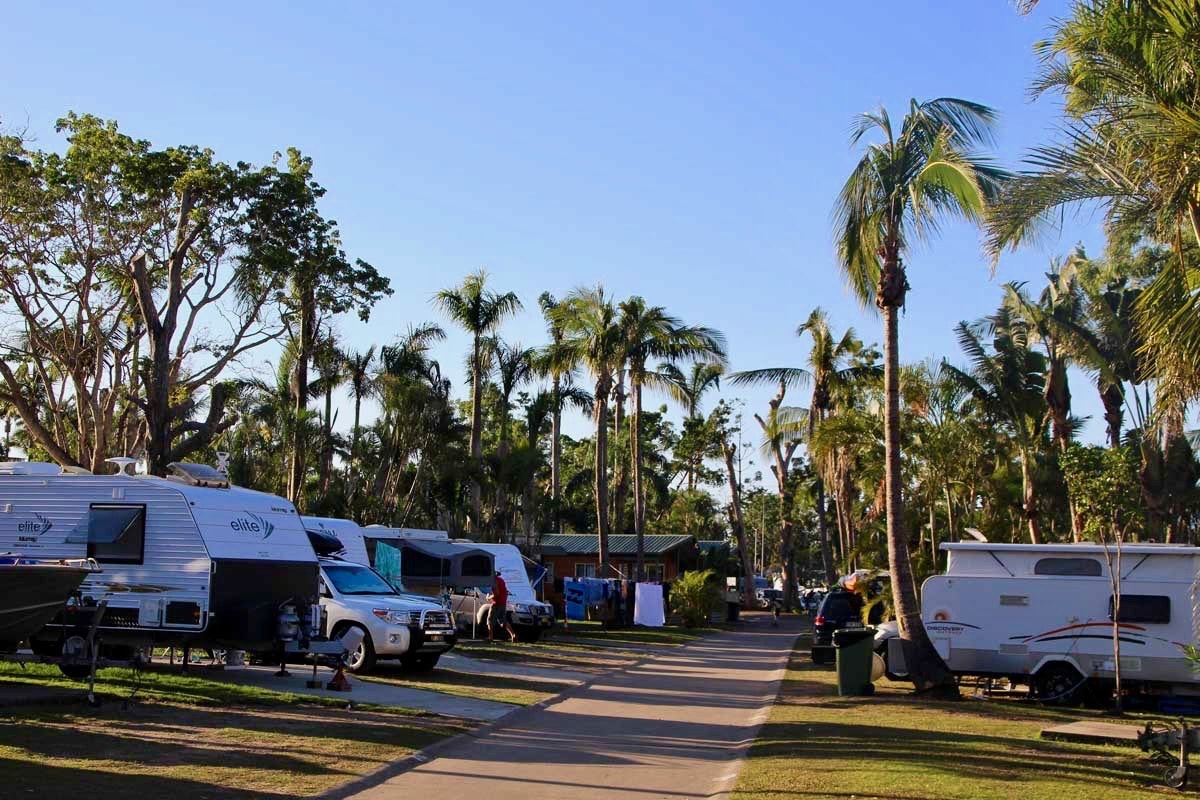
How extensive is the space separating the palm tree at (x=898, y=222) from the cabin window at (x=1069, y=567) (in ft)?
6.90

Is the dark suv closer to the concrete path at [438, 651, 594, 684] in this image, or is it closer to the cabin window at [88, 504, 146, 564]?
the concrete path at [438, 651, 594, 684]

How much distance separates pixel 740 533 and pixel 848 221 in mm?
32788

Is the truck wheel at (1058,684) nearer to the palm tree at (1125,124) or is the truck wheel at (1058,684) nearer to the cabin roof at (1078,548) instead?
the cabin roof at (1078,548)

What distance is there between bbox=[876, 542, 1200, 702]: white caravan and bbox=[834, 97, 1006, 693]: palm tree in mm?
677

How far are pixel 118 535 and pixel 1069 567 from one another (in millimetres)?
14488

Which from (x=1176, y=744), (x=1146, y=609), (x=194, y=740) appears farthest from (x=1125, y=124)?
(x=194, y=740)

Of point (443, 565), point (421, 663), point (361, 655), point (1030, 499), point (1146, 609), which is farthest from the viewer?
point (1030, 499)

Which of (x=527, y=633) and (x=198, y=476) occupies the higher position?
(x=198, y=476)

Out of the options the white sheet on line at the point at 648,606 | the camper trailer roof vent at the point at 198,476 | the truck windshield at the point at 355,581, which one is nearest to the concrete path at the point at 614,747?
the truck windshield at the point at 355,581

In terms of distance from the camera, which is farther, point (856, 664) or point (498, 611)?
point (498, 611)

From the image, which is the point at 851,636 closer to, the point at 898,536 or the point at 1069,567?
the point at 898,536

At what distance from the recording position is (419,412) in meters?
39.8

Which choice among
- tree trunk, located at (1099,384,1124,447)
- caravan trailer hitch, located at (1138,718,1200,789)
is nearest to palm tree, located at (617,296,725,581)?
tree trunk, located at (1099,384,1124,447)

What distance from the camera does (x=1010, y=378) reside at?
111 ft
